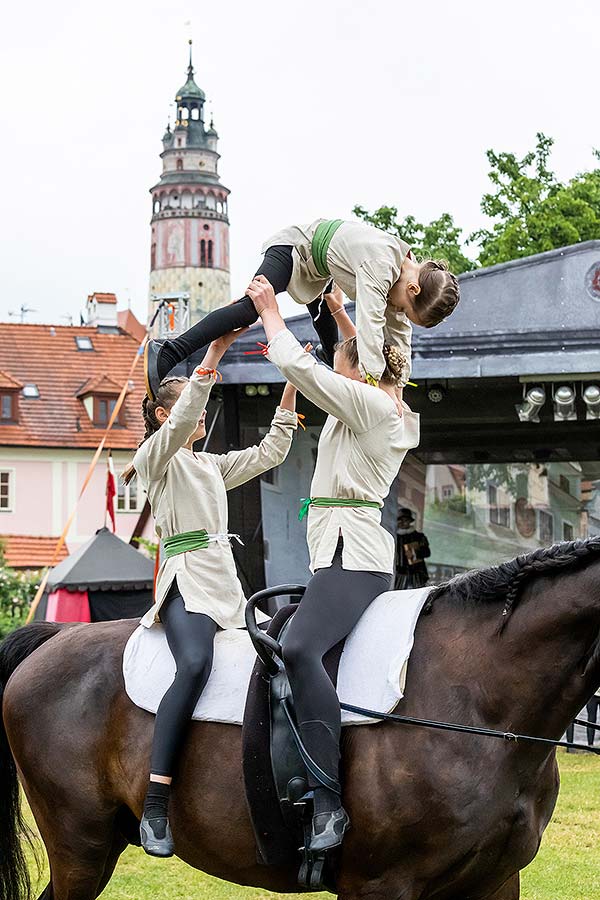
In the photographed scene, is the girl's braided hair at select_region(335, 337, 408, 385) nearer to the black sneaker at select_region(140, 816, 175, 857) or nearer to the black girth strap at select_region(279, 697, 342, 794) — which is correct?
the black girth strap at select_region(279, 697, 342, 794)

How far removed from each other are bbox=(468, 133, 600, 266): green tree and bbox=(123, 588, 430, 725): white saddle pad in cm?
2340

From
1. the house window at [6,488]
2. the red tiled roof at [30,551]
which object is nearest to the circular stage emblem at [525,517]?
the red tiled roof at [30,551]

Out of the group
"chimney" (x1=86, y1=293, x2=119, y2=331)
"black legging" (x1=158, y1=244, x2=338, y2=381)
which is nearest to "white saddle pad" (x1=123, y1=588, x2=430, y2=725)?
"black legging" (x1=158, y1=244, x2=338, y2=381)

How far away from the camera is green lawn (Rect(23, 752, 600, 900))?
21.1 ft

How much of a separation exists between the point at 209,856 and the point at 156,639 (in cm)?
75

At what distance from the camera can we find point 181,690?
402cm

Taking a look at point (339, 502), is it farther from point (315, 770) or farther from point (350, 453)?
point (315, 770)

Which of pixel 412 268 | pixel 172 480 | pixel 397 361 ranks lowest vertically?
pixel 172 480

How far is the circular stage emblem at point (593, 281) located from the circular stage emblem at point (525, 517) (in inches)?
100

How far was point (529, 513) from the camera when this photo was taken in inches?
521

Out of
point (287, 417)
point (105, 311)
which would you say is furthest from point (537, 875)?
point (105, 311)

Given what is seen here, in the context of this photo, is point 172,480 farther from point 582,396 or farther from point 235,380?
point 582,396

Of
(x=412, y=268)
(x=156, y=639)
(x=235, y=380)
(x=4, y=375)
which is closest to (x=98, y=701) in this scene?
(x=156, y=639)

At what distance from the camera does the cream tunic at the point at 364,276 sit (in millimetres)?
3844
